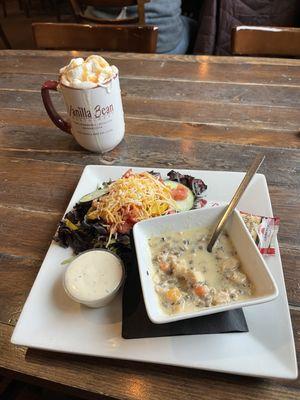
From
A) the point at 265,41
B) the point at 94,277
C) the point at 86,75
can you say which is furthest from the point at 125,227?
the point at 265,41

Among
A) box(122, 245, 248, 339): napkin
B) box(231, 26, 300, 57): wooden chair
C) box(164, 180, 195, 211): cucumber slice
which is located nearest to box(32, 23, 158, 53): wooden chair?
box(231, 26, 300, 57): wooden chair

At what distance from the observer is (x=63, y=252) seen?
2.70 ft

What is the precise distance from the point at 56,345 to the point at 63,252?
0.22 metres

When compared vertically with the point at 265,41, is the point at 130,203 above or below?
below

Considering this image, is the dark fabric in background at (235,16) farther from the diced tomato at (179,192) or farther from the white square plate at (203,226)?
the white square plate at (203,226)

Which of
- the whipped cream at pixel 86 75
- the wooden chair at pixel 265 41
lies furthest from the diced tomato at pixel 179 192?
the wooden chair at pixel 265 41

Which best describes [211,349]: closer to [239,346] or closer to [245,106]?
[239,346]

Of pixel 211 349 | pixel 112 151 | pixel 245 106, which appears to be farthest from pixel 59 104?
pixel 211 349

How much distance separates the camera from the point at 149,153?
114cm

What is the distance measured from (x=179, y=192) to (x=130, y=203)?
14cm

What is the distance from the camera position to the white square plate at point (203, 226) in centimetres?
60

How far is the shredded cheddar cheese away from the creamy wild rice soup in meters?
0.10

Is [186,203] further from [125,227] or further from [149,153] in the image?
[149,153]

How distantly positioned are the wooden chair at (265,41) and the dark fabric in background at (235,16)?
1070mm
